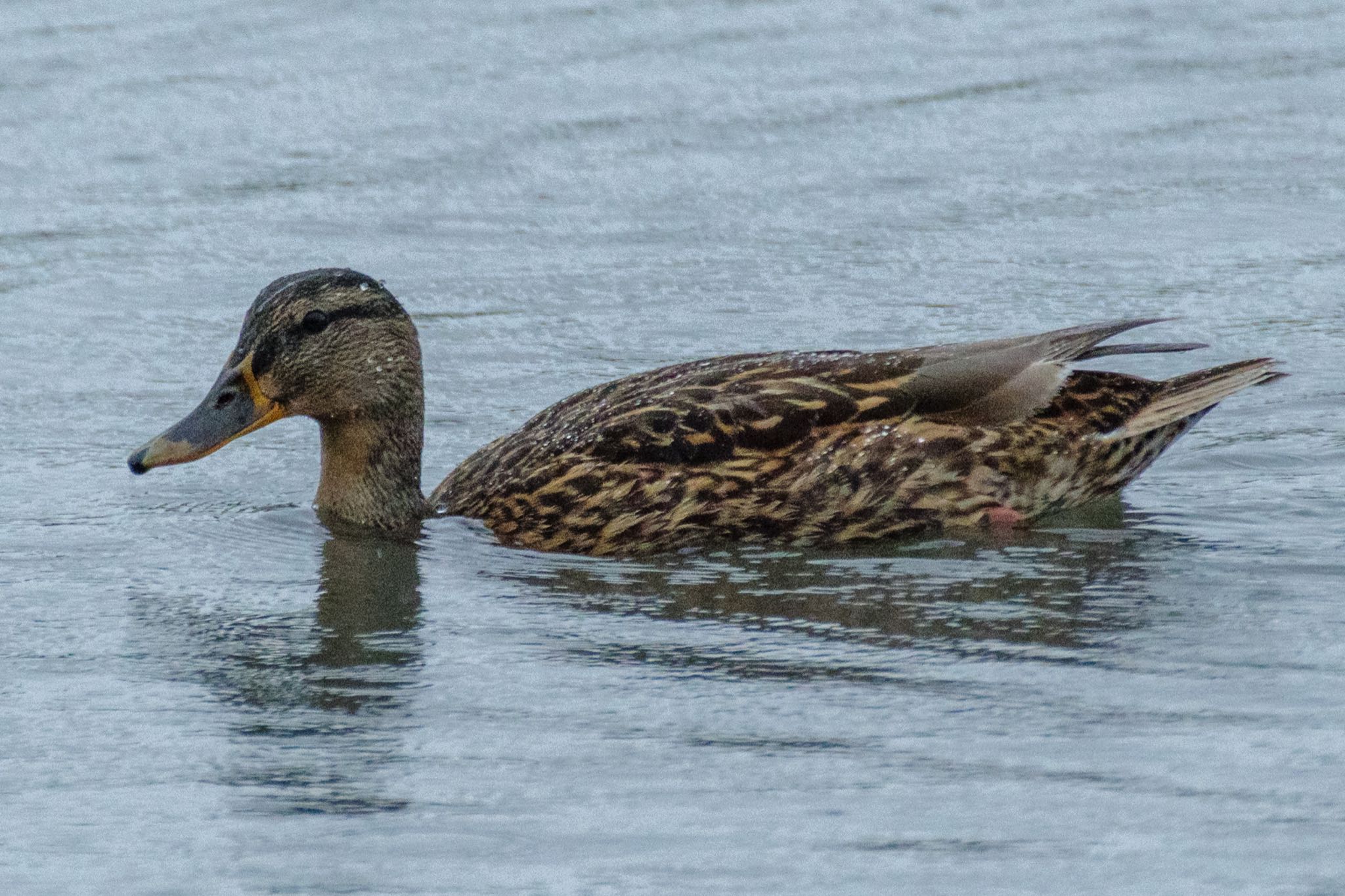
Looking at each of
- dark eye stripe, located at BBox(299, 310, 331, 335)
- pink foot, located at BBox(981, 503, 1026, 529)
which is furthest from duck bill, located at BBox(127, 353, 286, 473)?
pink foot, located at BBox(981, 503, 1026, 529)

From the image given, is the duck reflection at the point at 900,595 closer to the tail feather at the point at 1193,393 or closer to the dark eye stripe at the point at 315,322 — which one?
the tail feather at the point at 1193,393

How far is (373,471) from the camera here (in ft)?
29.3

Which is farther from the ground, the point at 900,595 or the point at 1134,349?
the point at 1134,349

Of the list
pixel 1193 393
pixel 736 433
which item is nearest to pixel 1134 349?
pixel 1193 393

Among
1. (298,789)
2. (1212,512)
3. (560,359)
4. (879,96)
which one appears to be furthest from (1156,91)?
(298,789)

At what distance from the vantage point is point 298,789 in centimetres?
613

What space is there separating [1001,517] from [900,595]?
0.99 metres

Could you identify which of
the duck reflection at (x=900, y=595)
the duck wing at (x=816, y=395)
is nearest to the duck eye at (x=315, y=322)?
the duck wing at (x=816, y=395)

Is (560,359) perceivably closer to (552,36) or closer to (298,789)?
(298,789)

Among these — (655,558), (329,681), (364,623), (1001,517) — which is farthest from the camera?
A: (1001,517)

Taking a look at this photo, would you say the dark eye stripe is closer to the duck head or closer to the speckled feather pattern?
the duck head

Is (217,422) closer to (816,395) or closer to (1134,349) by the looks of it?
(816,395)

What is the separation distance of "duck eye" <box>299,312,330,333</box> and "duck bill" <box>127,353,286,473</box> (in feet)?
0.79

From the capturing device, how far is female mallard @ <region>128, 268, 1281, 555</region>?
8.47 meters
